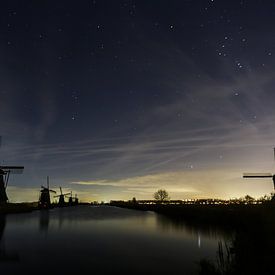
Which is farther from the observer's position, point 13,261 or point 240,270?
point 13,261

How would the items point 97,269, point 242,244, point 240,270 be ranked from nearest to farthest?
point 240,270, point 242,244, point 97,269

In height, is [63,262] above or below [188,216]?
below

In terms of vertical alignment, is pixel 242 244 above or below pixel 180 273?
above

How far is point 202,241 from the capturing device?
2877 cm

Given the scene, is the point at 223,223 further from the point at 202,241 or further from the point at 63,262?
the point at 63,262

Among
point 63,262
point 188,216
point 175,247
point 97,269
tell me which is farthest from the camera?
point 188,216

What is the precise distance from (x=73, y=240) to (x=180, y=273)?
54.0 feet

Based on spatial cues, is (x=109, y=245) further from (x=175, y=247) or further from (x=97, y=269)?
(x=97, y=269)

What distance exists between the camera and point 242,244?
16.6 meters

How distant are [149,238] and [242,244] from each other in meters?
17.8

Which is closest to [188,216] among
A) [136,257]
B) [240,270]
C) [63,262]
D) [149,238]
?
[149,238]

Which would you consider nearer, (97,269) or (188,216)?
(97,269)

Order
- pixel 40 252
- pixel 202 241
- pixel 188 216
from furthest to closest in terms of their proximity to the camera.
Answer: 1. pixel 188 216
2. pixel 202 241
3. pixel 40 252

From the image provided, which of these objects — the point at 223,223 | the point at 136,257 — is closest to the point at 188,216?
the point at 223,223
